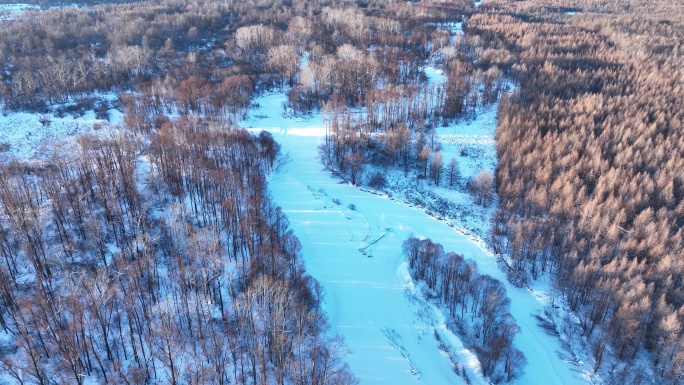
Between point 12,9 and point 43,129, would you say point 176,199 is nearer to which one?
point 43,129

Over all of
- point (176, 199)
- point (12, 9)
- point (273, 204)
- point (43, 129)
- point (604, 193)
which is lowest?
point (273, 204)

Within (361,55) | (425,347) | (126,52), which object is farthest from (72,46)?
(425,347)

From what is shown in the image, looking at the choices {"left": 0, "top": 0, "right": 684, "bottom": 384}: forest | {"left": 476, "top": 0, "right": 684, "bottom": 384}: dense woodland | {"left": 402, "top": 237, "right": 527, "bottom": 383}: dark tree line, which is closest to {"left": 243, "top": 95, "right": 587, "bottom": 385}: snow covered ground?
{"left": 402, "top": 237, "right": 527, "bottom": 383}: dark tree line

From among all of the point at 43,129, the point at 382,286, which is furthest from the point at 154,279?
the point at 43,129

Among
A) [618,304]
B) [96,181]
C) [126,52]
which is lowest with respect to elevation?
[618,304]

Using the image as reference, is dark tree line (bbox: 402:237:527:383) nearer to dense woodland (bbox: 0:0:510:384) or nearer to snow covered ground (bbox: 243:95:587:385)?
dense woodland (bbox: 0:0:510:384)

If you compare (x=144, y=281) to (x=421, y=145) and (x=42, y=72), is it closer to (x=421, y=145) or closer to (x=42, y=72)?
(x=421, y=145)

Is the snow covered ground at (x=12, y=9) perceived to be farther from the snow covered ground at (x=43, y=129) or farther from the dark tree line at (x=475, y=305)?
the dark tree line at (x=475, y=305)
